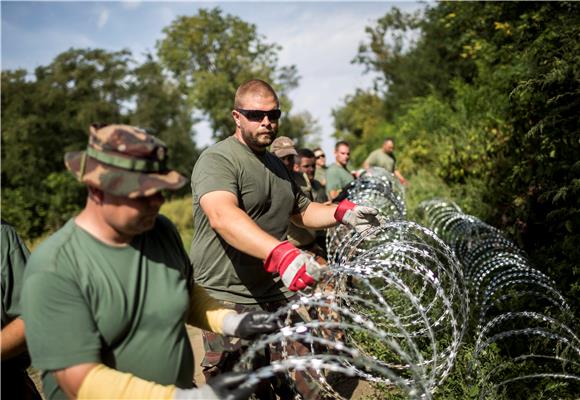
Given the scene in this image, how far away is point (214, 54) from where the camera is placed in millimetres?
44844

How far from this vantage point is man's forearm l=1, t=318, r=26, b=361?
2301 mm

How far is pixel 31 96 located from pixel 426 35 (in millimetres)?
25397

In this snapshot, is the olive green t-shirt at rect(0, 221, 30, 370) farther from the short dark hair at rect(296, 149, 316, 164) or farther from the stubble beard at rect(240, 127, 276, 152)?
the short dark hair at rect(296, 149, 316, 164)

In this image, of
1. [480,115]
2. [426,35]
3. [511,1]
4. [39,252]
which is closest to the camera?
[39,252]

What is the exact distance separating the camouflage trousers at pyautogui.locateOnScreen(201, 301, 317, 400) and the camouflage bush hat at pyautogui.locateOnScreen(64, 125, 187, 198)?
1591mm

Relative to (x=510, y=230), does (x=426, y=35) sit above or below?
above

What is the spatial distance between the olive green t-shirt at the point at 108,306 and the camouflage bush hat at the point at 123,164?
0.78 ft

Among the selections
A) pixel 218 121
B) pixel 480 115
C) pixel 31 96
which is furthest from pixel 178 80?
pixel 480 115

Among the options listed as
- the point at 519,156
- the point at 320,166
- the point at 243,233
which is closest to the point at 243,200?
the point at 243,233

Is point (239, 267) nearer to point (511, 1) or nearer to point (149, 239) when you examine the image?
point (149, 239)

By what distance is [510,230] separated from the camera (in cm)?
784

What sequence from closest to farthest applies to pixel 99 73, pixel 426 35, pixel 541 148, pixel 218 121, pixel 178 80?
pixel 541 148
pixel 426 35
pixel 99 73
pixel 218 121
pixel 178 80

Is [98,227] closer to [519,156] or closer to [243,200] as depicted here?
[243,200]

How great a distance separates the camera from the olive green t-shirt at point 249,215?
3.39m
